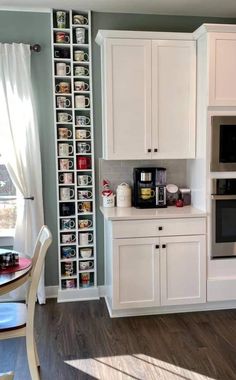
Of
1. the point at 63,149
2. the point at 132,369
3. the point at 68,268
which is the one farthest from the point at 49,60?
the point at 132,369

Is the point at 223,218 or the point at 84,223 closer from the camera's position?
the point at 223,218

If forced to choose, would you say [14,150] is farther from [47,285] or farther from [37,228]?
[47,285]

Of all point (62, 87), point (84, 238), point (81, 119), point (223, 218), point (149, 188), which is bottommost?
point (84, 238)

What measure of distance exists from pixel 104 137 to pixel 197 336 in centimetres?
177

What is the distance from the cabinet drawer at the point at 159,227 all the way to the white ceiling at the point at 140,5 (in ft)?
5.95

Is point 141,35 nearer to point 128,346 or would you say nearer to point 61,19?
point 61,19

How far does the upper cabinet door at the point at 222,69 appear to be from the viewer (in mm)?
3133

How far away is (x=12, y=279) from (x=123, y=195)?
1.63m

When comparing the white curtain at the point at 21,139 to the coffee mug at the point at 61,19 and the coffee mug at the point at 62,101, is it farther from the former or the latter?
the coffee mug at the point at 61,19

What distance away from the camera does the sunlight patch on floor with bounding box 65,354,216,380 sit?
2.40 m

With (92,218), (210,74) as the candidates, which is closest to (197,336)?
(92,218)

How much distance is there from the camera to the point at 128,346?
9.10 feet

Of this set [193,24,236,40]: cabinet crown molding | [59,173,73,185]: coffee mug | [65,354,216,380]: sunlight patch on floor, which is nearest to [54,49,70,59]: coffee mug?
[59,173,73,185]: coffee mug

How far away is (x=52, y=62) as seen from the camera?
3.43 meters
